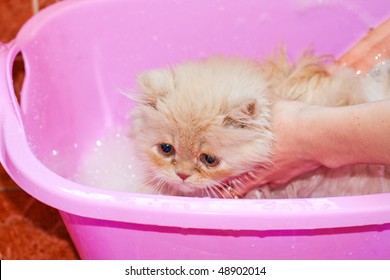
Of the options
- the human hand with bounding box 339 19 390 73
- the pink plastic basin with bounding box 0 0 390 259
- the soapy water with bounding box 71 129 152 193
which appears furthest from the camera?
the soapy water with bounding box 71 129 152 193

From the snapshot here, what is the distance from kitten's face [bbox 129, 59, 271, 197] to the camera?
1177mm

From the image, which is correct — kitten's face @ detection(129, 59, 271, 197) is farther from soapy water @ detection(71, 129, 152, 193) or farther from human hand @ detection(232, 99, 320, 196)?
soapy water @ detection(71, 129, 152, 193)

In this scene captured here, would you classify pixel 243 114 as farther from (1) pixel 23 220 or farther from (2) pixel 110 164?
(1) pixel 23 220

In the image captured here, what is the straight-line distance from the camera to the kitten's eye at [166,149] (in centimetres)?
124

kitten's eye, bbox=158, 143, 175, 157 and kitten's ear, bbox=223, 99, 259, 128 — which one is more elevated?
kitten's ear, bbox=223, 99, 259, 128

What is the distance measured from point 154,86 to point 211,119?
5.9 inches

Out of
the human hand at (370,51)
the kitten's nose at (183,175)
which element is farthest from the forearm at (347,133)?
the human hand at (370,51)

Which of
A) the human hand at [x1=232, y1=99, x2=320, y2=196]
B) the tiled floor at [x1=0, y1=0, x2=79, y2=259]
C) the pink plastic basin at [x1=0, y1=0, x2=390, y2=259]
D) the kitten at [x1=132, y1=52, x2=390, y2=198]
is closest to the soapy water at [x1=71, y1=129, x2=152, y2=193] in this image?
the pink plastic basin at [x1=0, y1=0, x2=390, y2=259]

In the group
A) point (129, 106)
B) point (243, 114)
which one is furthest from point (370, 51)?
point (129, 106)

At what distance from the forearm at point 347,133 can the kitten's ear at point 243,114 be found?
13cm

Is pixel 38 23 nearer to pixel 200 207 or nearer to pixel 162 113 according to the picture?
pixel 162 113

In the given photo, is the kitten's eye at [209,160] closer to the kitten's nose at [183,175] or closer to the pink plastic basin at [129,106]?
the kitten's nose at [183,175]

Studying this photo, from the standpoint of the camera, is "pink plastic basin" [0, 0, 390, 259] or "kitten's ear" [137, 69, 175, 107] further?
"kitten's ear" [137, 69, 175, 107]

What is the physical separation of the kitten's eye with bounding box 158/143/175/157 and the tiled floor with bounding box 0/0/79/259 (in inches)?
21.2
